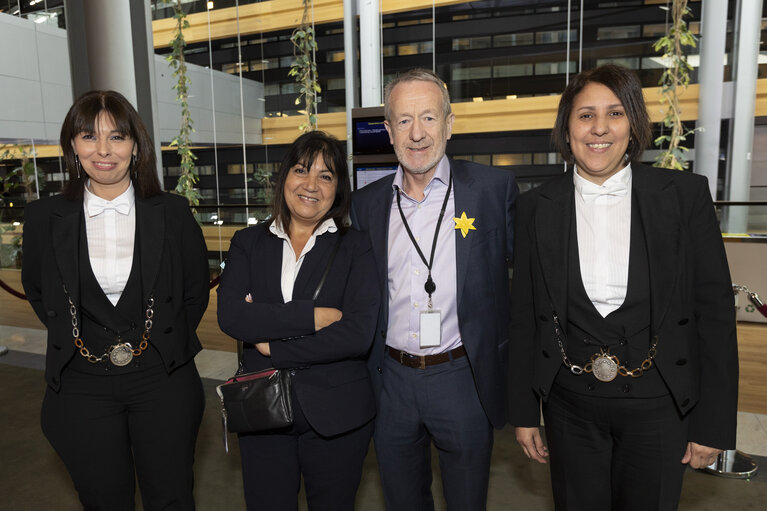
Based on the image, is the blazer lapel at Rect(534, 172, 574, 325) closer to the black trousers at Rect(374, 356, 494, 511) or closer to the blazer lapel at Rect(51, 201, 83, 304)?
the black trousers at Rect(374, 356, 494, 511)

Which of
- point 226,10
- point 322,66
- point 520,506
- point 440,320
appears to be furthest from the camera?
point 226,10

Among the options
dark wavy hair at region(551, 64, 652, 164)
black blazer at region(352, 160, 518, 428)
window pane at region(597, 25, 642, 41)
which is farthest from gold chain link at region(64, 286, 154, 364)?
window pane at region(597, 25, 642, 41)

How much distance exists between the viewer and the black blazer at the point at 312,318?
1.76 m

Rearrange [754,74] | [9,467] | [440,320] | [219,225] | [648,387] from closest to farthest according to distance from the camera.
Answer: [648,387] → [440,320] → [9,467] → [754,74] → [219,225]

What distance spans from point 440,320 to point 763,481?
237cm

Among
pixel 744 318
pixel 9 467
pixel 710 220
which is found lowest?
pixel 9 467

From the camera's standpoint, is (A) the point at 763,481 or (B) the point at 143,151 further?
(A) the point at 763,481

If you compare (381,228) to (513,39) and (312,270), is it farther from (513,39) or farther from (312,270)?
(513,39)

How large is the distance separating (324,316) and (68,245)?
2.89ft

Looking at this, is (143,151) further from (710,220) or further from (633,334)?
(710,220)

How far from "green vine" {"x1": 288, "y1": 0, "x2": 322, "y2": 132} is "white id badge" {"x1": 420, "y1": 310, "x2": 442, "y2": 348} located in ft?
19.1

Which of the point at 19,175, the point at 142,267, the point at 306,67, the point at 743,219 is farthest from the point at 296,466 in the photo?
the point at 19,175

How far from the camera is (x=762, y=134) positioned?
6.02m

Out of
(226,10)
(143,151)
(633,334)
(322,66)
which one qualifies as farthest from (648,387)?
(226,10)
